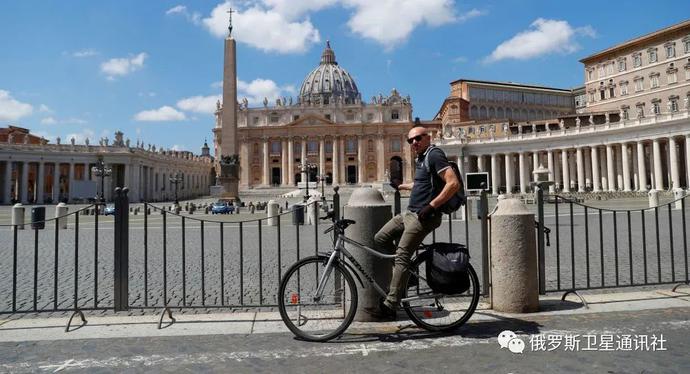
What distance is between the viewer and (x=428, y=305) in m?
4.68

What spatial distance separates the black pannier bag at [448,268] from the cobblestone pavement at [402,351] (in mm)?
456

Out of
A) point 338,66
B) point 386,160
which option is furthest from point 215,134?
point 338,66

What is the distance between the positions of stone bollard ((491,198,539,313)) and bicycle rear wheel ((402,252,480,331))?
56 centimetres

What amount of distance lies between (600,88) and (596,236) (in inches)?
2285

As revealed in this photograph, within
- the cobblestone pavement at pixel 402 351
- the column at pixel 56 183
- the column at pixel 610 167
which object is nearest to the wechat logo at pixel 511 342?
the cobblestone pavement at pixel 402 351

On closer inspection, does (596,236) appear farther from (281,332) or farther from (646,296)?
(281,332)

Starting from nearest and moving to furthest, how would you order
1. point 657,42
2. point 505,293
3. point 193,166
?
1. point 505,293
2. point 657,42
3. point 193,166

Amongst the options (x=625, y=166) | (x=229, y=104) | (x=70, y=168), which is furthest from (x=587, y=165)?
(x=70, y=168)

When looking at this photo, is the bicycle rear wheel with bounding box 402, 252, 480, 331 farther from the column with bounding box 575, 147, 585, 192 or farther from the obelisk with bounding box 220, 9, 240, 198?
the column with bounding box 575, 147, 585, 192

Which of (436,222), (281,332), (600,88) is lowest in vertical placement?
(281,332)

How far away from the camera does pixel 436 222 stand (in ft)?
14.2

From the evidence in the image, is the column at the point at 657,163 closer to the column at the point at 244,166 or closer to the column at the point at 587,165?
the column at the point at 587,165

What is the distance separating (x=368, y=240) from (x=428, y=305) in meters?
0.91

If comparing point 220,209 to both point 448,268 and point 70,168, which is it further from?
point 70,168
